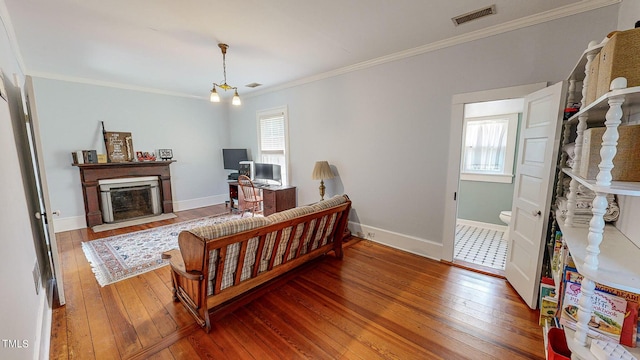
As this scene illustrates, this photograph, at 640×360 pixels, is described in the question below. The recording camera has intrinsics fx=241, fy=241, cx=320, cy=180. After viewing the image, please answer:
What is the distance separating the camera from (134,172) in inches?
192

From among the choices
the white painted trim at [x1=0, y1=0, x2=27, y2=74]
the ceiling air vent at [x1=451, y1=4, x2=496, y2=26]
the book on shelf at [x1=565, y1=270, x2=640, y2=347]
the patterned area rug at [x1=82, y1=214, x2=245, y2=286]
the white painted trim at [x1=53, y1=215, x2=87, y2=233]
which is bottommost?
the patterned area rug at [x1=82, y1=214, x2=245, y2=286]

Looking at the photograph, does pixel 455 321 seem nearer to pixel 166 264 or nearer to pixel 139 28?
pixel 166 264

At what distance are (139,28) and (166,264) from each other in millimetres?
2708

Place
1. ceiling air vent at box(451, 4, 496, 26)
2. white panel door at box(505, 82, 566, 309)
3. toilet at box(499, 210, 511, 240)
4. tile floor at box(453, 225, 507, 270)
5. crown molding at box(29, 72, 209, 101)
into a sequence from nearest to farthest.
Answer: white panel door at box(505, 82, 566, 309) → ceiling air vent at box(451, 4, 496, 26) → tile floor at box(453, 225, 507, 270) → toilet at box(499, 210, 511, 240) → crown molding at box(29, 72, 209, 101)

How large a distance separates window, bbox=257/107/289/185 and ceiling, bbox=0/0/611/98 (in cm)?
124

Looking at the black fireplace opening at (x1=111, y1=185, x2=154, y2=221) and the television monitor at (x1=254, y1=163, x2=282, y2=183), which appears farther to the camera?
the television monitor at (x1=254, y1=163, x2=282, y2=183)

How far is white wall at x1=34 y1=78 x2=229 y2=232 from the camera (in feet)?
13.6

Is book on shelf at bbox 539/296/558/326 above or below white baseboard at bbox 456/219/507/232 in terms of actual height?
above

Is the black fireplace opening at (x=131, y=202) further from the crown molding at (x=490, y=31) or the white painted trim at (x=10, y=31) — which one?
the crown molding at (x=490, y=31)

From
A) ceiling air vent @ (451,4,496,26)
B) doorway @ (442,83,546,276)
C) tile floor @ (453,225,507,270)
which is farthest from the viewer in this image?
tile floor @ (453,225,507,270)

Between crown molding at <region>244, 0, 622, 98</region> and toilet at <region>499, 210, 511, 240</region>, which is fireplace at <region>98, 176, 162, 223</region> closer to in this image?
crown molding at <region>244, 0, 622, 98</region>

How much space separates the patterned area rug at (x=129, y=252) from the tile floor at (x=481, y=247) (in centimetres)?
405

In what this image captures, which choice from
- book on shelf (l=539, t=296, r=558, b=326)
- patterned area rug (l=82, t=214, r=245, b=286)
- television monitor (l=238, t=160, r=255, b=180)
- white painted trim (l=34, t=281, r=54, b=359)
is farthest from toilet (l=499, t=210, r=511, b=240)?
white painted trim (l=34, t=281, r=54, b=359)

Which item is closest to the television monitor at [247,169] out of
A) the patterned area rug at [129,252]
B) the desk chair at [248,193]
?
the desk chair at [248,193]
